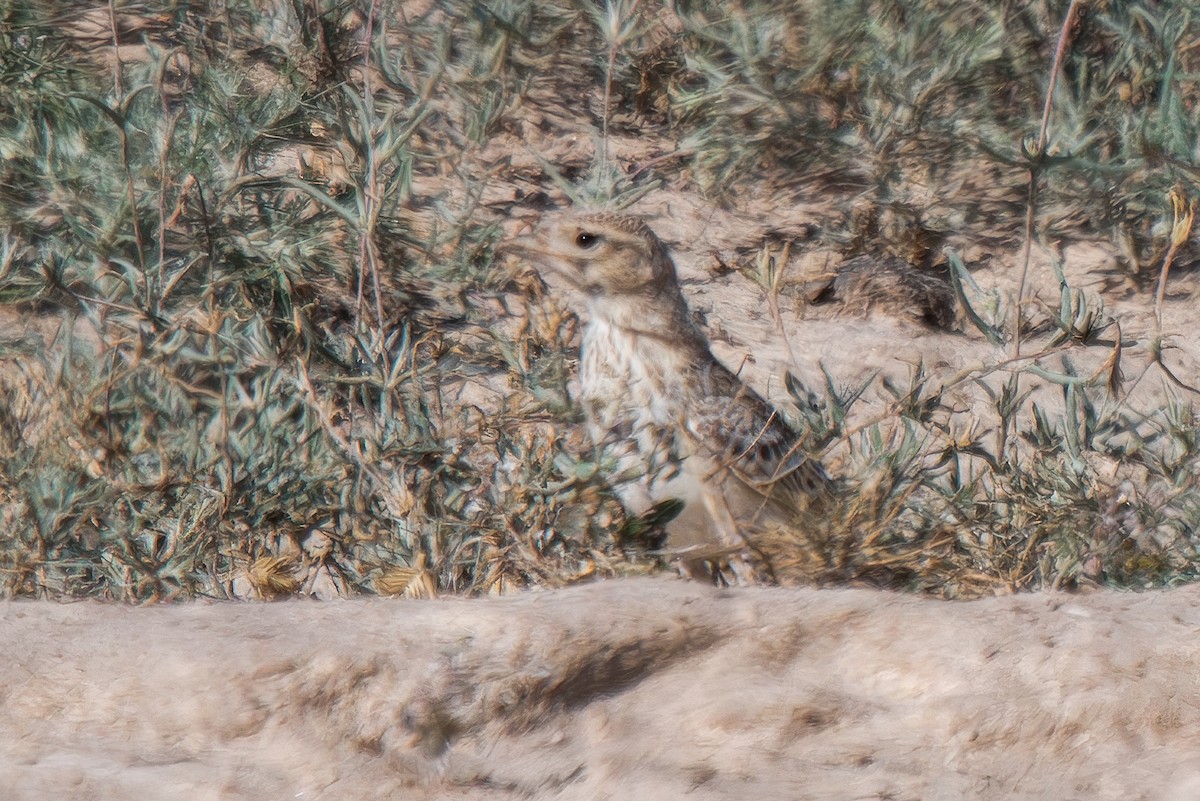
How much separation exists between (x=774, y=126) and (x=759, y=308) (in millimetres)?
776

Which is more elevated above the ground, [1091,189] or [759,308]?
[1091,189]

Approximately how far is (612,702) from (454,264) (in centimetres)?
278

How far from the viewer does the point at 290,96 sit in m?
4.80

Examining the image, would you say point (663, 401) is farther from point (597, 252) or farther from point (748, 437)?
point (597, 252)

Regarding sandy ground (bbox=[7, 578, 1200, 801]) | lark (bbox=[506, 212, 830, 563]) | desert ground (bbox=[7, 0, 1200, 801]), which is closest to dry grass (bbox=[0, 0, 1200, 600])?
desert ground (bbox=[7, 0, 1200, 801])

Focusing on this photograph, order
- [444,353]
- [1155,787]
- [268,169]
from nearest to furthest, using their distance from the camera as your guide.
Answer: [1155,787], [444,353], [268,169]

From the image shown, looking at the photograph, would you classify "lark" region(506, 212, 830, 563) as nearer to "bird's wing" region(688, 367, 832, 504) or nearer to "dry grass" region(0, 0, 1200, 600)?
"bird's wing" region(688, 367, 832, 504)

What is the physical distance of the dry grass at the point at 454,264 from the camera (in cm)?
339

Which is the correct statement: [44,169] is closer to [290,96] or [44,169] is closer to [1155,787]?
[290,96]

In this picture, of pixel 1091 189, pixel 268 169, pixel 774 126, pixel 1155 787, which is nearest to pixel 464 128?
pixel 268 169

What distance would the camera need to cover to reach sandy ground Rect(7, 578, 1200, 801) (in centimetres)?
225

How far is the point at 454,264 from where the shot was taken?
4.98 metres

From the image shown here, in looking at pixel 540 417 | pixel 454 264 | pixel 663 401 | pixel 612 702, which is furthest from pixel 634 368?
pixel 612 702

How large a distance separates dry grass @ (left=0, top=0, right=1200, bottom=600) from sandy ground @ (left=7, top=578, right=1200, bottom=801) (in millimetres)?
700
